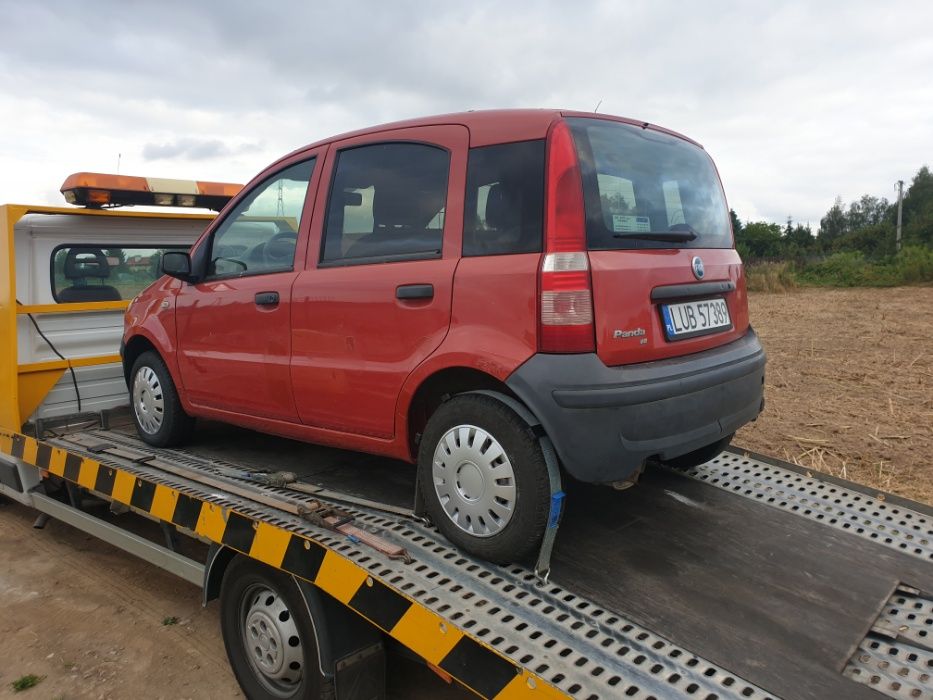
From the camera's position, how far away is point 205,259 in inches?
151

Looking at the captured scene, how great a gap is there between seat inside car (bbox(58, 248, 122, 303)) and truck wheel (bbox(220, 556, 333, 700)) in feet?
9.61

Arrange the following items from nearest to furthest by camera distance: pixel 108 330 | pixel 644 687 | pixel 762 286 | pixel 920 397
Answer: pixel 644 687, pixel 108 330, pixel 920 397, pixel 762 286

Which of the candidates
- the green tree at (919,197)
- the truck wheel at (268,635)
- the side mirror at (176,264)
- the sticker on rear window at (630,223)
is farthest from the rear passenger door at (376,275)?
the green tree at (919,197)

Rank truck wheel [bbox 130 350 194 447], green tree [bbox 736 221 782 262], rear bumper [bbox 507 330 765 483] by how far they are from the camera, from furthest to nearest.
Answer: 1. green tree [bbox 736 221 782 262]
2. truck wheel [bbox 130 350 194 447]
3. rear bumper [bbox 507 330 765 483]

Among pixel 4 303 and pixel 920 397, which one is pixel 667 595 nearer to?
pixel 4 303

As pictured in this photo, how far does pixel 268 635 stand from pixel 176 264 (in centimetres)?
200

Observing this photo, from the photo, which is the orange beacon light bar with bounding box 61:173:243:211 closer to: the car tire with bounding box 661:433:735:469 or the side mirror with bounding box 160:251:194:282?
the side mirror with bounding box 160:251:194:282

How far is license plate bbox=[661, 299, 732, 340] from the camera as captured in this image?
258 centimetres

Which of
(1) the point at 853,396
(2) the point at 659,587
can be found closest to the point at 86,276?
(2) the point at 659,587

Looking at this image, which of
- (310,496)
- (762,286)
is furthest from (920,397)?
(762,286)

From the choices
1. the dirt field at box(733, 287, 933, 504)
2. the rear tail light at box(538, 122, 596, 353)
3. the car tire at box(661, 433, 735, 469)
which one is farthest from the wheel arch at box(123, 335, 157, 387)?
the dirt field at box(733, 287, 933, 504)

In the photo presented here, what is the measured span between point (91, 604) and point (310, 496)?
1.71 metres

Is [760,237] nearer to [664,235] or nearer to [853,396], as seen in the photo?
[853,396]

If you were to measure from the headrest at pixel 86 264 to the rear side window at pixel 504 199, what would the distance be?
355 cm
